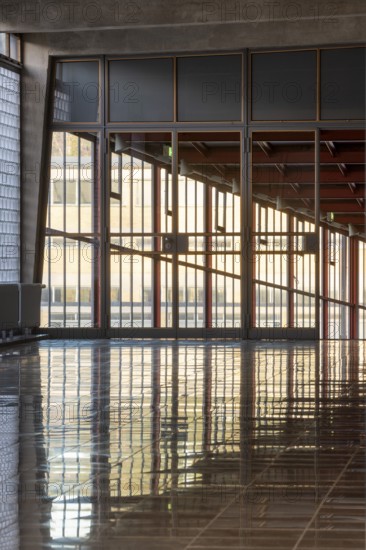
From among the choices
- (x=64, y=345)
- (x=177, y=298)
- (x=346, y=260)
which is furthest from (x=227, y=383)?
(x=346, y=260)

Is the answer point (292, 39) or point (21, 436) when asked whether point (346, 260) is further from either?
point (21, 436)

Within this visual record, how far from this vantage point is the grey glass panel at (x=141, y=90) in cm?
1392

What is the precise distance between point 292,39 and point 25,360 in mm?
5499

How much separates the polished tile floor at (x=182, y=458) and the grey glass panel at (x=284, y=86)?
16.6 ft

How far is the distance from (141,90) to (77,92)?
0.85 m

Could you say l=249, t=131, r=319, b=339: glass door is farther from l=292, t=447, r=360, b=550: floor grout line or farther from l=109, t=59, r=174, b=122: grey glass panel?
l=292, t=447, r=360, b=550: floor grout line

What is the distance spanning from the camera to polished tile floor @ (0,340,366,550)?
346 cm

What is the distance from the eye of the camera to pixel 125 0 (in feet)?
43.2

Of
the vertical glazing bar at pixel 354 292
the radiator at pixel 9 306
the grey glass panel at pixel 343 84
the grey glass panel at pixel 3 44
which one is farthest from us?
the vertical glazing bar at pixel 354 292

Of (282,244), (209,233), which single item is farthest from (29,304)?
(282,244)

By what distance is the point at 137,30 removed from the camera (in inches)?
547

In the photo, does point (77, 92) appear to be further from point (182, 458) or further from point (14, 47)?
point (182, 458)

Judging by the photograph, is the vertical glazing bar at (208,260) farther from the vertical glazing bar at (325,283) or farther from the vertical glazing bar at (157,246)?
the vertical glazing bar at (325,283)

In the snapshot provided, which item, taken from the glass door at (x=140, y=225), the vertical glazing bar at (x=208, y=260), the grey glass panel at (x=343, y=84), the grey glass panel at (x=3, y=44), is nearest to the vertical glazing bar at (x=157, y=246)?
the glass door at (x=140, y=225)
